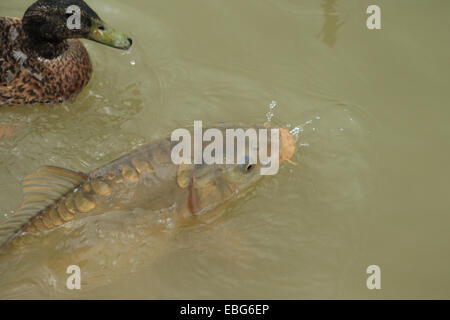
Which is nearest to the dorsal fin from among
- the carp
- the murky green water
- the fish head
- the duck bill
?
the carp

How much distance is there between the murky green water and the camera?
3344mm

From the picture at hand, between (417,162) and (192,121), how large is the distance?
1940 mm

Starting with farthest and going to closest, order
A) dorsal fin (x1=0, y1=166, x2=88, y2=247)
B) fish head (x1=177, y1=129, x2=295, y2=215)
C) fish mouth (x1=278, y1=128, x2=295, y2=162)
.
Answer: fish mouth (x1=278, y1=128, x2=295, y2=162) < fish head (x1=177, y1=129, x2=295, y2=215) < dorsal fin (x1=0, y1=166, x2=88, y2=247)

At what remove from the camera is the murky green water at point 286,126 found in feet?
11.0

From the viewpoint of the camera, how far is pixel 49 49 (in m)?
4.01

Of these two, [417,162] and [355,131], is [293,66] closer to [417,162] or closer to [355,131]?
[355,131]

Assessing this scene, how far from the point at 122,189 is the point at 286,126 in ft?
5.51

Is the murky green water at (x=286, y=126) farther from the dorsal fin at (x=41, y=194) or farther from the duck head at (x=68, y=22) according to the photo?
the duck head at (x=68, y=22)

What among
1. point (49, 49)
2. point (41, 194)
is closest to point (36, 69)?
point (49, 49)

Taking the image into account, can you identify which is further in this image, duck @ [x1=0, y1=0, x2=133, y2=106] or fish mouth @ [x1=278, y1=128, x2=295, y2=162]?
duck @ [x1=0, y1=0, x2=133, y2=106]

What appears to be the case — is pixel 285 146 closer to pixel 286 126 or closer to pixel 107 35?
pixel 286 126

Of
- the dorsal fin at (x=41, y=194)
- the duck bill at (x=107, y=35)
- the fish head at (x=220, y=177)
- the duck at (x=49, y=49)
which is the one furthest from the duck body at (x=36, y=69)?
the fish head at (x=220, y=177)

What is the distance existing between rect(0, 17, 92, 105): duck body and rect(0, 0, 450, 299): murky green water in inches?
6.1

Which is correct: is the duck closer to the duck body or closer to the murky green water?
the duck body
